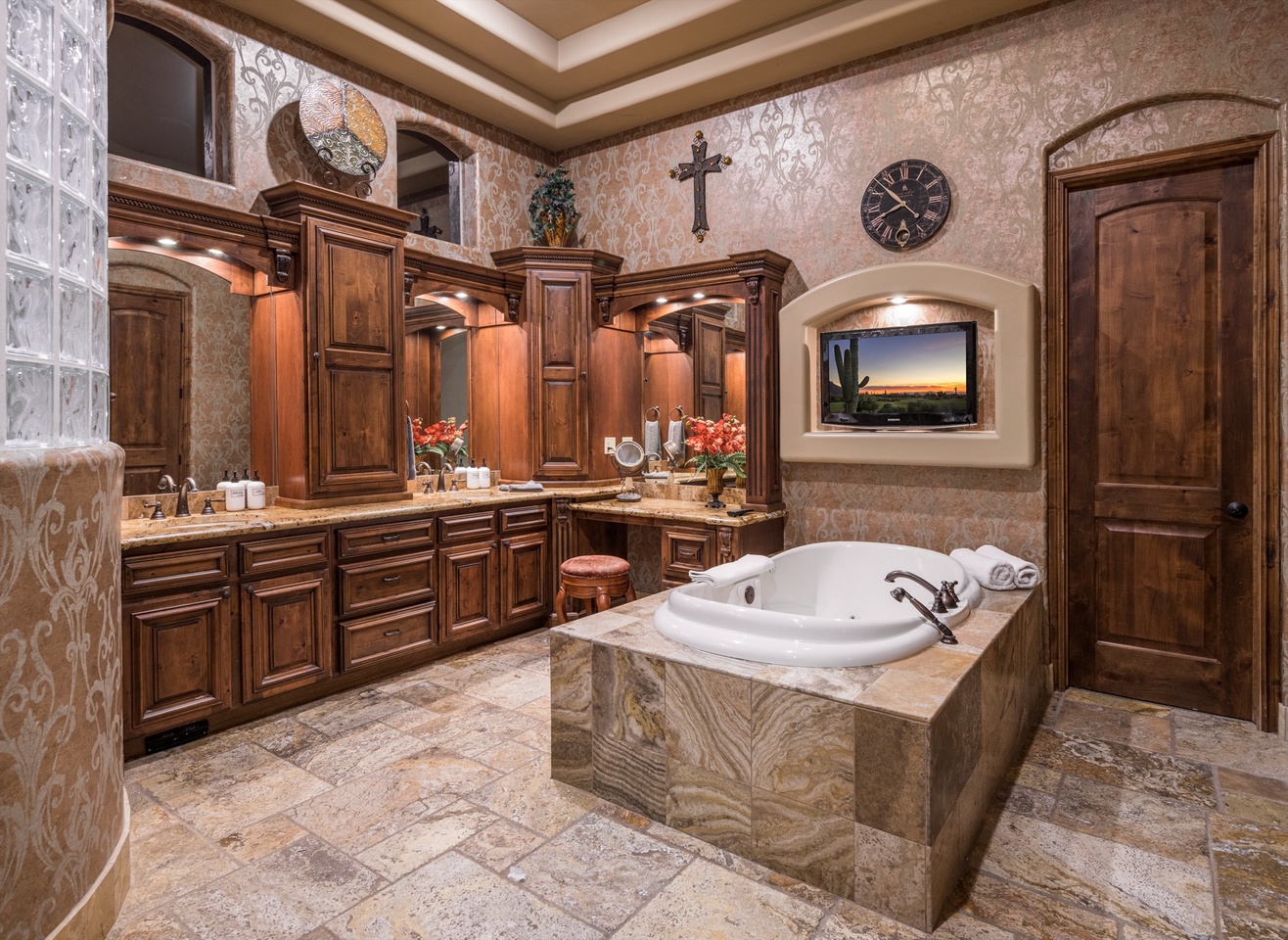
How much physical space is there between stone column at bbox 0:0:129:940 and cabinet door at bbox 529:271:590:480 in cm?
281

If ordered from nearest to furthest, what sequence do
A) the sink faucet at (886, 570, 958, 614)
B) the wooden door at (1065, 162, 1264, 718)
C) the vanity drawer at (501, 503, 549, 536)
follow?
1. the sink faucet at (886, 570, 958, 614)
2. the wooden door at (1065, 162, 1264, 718)
3. the vanity drawer at (501, 503, 549, 536)

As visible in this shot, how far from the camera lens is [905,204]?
381cm

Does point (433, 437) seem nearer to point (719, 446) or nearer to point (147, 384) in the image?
point (147, 384)

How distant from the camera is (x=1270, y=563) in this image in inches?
120

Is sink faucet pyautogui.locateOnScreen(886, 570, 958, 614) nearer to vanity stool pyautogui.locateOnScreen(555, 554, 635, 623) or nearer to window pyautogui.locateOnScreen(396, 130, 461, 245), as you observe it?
vanity stool pyautogui.locateOnScreen(555, 554, 635, 623)

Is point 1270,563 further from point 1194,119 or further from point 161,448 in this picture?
point 161,448

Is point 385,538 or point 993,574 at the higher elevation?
point 385,538

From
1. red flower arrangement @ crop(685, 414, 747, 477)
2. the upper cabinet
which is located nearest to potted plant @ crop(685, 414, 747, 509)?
red flower arrangement @ crop(685, 414, 747, 477)

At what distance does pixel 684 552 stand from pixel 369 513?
1603mm

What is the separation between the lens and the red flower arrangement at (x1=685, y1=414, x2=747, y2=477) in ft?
14.0

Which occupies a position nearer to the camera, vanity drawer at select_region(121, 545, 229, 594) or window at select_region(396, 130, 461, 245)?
vanity drawer at select_region(121, 545, 229, 594)

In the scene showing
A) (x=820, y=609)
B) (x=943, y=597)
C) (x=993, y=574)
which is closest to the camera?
(x=943, y=597)

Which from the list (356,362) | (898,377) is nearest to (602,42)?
(356,362)

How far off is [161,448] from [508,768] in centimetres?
215
